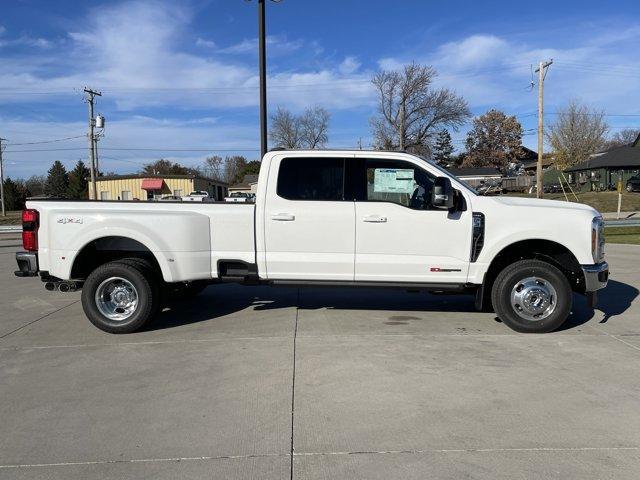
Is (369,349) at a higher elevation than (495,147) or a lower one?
lower

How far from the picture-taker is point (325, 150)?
6.40 meters

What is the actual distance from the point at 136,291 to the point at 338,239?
2.45m

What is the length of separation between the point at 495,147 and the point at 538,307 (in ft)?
273

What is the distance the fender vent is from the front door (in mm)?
50

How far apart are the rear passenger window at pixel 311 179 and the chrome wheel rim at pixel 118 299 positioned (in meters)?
2.14

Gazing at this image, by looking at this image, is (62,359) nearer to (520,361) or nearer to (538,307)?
(520,361)

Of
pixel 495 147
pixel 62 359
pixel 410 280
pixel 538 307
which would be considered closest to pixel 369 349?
pixel 410 280

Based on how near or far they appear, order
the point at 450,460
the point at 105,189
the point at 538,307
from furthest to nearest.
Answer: the point at 105,189
the point at 538,307
the point at 450,460

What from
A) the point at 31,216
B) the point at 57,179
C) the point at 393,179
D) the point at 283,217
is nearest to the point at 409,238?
the point at 393,179

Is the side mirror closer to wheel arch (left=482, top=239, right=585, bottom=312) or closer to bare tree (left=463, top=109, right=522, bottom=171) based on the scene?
wheel arch (left=482, top=239, right=585, bottom=312)

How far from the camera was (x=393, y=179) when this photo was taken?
20.5 feet

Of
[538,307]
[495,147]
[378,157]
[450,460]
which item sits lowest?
[450,460]

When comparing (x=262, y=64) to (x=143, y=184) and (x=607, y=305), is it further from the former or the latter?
(x=143, y=184)

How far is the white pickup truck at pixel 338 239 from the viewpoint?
6023 mm
